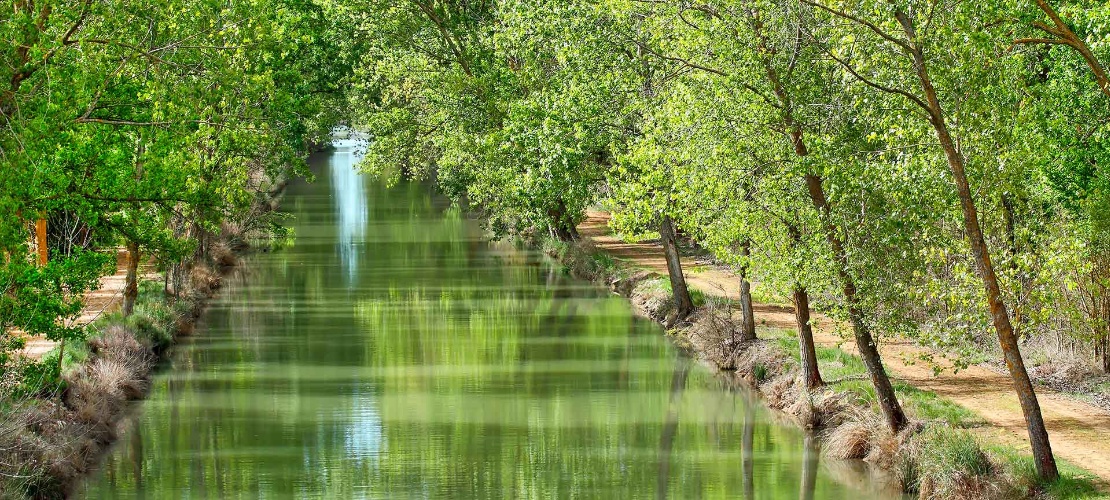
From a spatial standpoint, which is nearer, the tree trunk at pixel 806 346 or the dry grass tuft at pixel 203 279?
the tree trunk at pixel 806 346

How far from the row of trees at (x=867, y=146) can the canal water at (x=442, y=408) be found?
2.56m

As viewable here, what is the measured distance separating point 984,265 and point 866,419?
6.06 m

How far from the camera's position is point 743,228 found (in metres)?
22.4

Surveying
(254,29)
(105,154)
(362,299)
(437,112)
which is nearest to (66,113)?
(105,154)

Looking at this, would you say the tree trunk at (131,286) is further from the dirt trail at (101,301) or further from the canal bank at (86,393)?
the dirt trail at (101,301)

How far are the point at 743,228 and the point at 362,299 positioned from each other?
20707 mm

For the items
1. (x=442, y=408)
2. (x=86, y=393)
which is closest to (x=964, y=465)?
(x=442, y=408)

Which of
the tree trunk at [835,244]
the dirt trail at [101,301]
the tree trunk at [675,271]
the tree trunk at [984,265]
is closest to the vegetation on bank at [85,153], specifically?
the dirt trail at [101,301]

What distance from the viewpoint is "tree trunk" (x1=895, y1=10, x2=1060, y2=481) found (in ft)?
56.0

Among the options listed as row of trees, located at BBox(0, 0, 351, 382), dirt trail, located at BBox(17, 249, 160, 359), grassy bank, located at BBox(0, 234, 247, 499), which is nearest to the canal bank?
grassy bank, located at BBox(0, 234, 247, 499)

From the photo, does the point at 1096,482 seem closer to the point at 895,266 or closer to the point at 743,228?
the point at 895,266

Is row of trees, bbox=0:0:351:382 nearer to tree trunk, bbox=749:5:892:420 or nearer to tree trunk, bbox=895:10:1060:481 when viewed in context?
tree trunk, bbox=749:5:892:420

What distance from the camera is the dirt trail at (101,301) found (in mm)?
28016

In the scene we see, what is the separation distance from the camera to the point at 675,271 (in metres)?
34.7
